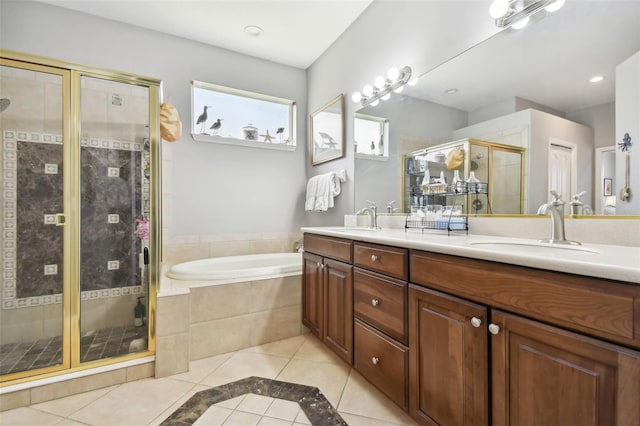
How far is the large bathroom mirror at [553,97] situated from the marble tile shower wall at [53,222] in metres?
2.03

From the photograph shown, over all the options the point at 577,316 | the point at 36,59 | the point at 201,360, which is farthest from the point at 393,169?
the point at 36,59

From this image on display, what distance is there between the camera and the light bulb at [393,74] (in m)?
1.99

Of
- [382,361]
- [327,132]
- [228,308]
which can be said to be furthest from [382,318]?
[327,132]

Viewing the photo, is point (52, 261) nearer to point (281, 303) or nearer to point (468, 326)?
point (281, 303)

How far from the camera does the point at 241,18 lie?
7.87 feet

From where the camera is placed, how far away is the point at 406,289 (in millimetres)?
1189

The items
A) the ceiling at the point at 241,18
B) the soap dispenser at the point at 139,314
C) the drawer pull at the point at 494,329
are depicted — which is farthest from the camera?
the ceiling at the point at 241,18

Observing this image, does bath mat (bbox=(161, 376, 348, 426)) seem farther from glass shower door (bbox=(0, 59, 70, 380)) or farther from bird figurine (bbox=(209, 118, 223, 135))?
bird figurine (bbox=(209, 118, 223, 135))

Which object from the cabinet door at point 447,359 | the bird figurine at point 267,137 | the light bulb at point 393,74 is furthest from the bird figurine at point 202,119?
the cabinet door at point 447,359

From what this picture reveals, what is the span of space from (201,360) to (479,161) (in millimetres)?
2099

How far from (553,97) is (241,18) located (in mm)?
2381

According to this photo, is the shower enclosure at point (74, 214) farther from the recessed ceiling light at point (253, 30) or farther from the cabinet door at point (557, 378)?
the cabinet door at point (557, 378)

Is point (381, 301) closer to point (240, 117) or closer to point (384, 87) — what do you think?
point (384, 87)

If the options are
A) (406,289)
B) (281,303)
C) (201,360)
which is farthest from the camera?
(281,303)
